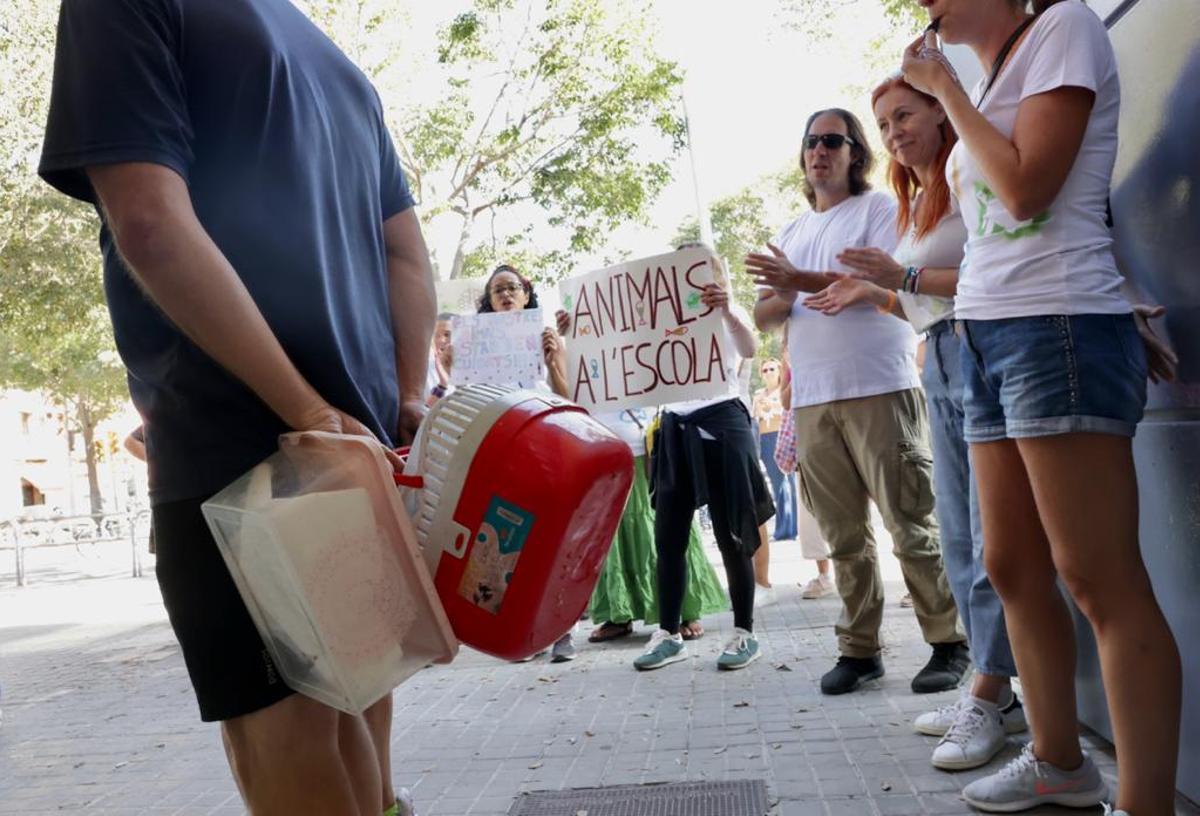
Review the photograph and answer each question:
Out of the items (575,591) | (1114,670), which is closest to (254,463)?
Answer: (575,591)

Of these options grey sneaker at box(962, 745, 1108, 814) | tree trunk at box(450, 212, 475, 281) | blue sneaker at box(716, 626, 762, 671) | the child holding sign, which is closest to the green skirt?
the child holding sign

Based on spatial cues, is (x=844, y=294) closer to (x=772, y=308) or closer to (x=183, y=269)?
(x=772, y=308)

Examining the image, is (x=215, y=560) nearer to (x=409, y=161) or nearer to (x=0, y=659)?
(x=0, y=659)

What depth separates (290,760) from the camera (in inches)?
70.3

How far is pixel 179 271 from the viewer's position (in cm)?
165

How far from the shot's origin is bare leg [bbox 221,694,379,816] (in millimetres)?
1780

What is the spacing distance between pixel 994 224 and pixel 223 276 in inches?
69.9

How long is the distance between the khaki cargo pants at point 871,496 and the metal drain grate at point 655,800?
51.9 inches

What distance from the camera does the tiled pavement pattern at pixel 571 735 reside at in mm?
3609

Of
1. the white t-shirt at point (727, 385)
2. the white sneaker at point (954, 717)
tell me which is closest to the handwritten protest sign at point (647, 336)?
the white t-shirt at point (727, 385)

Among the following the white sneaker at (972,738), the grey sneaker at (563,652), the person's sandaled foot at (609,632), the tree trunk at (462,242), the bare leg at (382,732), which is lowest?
the person's sandaled foot at (609,632)

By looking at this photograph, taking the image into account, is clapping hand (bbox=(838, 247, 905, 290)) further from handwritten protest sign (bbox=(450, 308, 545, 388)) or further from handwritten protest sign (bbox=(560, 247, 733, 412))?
handwritten protest sign (bbox=(450, 308, 545, 388))

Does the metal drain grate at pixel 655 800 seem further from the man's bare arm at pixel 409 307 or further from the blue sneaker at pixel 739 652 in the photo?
the blue sneaker at pixel 739 652

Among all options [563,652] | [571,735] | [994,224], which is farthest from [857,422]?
[563,652]
